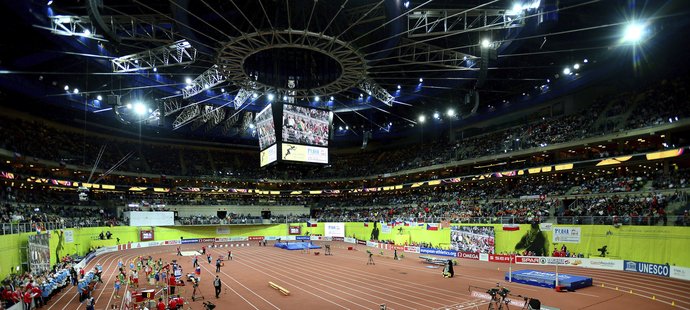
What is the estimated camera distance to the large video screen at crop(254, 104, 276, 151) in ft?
99.9

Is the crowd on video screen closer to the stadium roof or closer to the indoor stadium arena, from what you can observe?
the indoor stadium arena

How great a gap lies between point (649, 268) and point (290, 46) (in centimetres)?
2674

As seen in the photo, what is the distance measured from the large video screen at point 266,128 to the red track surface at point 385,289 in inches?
400

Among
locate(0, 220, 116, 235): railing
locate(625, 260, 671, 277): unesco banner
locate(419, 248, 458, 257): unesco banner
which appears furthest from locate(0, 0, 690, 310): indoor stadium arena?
locate(419, 248, 458, 257): unesco banner

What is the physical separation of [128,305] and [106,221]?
3678cm

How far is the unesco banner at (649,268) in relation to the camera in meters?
24.3

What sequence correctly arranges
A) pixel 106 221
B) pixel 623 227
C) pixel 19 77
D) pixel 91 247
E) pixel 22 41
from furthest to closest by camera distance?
1. pixel 106 221
2. pixel 91 247
3. pixel 19 77
4. pixel 623 227
5. pixel 22 41

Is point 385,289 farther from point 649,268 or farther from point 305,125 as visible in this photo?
point 649,268

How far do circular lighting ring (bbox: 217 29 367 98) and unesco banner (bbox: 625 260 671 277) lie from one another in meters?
22.3

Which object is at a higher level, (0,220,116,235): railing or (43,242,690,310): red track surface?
(0,220,116,235): railing

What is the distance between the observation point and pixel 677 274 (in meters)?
23.6

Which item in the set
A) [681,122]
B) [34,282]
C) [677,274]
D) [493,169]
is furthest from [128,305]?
[493,169]

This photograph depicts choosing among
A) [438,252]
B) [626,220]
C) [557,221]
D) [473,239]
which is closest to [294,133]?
Result: [438,252]

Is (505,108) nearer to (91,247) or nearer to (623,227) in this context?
(623,227)
